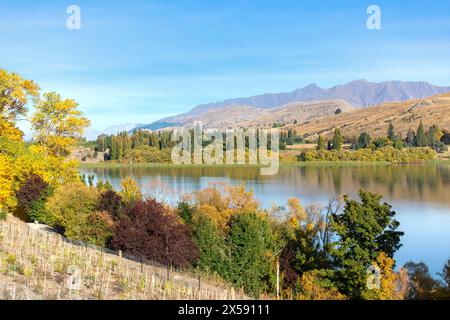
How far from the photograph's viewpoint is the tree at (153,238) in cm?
2428

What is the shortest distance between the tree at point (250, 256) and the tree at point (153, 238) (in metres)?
2.88

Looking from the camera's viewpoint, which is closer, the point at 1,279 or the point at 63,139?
the point at 1,279

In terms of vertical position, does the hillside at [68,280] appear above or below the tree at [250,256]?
above

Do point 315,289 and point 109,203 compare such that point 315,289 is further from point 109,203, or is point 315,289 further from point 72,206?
point 72,206

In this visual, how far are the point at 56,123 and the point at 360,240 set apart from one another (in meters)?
23.5

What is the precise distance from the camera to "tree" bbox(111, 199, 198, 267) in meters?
24.3

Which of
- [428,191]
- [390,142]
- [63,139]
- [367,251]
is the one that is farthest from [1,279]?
[390,142]

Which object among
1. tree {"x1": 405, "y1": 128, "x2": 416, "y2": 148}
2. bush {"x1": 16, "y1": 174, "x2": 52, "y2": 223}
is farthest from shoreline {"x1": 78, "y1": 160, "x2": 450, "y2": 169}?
bush {"x1": 16, "y1": 174, "x2": 52, "y2": 223}

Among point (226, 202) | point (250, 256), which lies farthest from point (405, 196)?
point (250, 256)

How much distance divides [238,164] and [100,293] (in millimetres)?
112918

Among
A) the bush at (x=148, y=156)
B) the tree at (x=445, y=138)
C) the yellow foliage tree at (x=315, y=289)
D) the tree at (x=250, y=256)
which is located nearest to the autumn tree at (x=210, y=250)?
the tree at (x=250, y=256)

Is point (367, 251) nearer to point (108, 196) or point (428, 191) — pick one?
point (108, 196)

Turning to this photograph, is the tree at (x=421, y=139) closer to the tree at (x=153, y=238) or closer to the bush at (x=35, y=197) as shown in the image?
the bush at (x=35, y=197)
